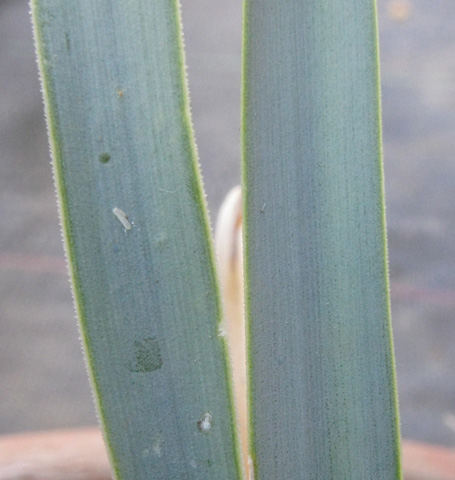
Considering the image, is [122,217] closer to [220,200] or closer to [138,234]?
[138,234]

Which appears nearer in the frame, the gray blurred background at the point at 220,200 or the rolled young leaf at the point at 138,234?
the rolled young leaf at the point at 138,234

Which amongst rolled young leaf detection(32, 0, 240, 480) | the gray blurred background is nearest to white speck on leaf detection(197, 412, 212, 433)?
rolled young leaf detection(32, 0, 240, 480)

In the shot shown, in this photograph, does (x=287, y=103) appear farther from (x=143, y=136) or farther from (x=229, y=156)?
A: (x=229, y=156)

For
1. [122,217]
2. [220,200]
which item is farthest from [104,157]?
[220,200]

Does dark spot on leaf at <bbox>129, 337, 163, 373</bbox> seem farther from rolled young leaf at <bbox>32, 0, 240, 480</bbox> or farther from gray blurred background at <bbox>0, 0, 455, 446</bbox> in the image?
gray blurred background at <bbox>0, 0, 455, 446</bbox>

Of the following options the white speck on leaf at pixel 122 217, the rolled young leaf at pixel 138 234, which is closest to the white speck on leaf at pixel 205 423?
the rolled young leaf at pixel 138 234

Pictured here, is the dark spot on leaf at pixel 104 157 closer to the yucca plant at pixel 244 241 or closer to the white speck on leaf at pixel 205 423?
the yucca plant at pixel 244 241

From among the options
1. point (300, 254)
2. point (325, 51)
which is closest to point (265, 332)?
point (300, 254)
